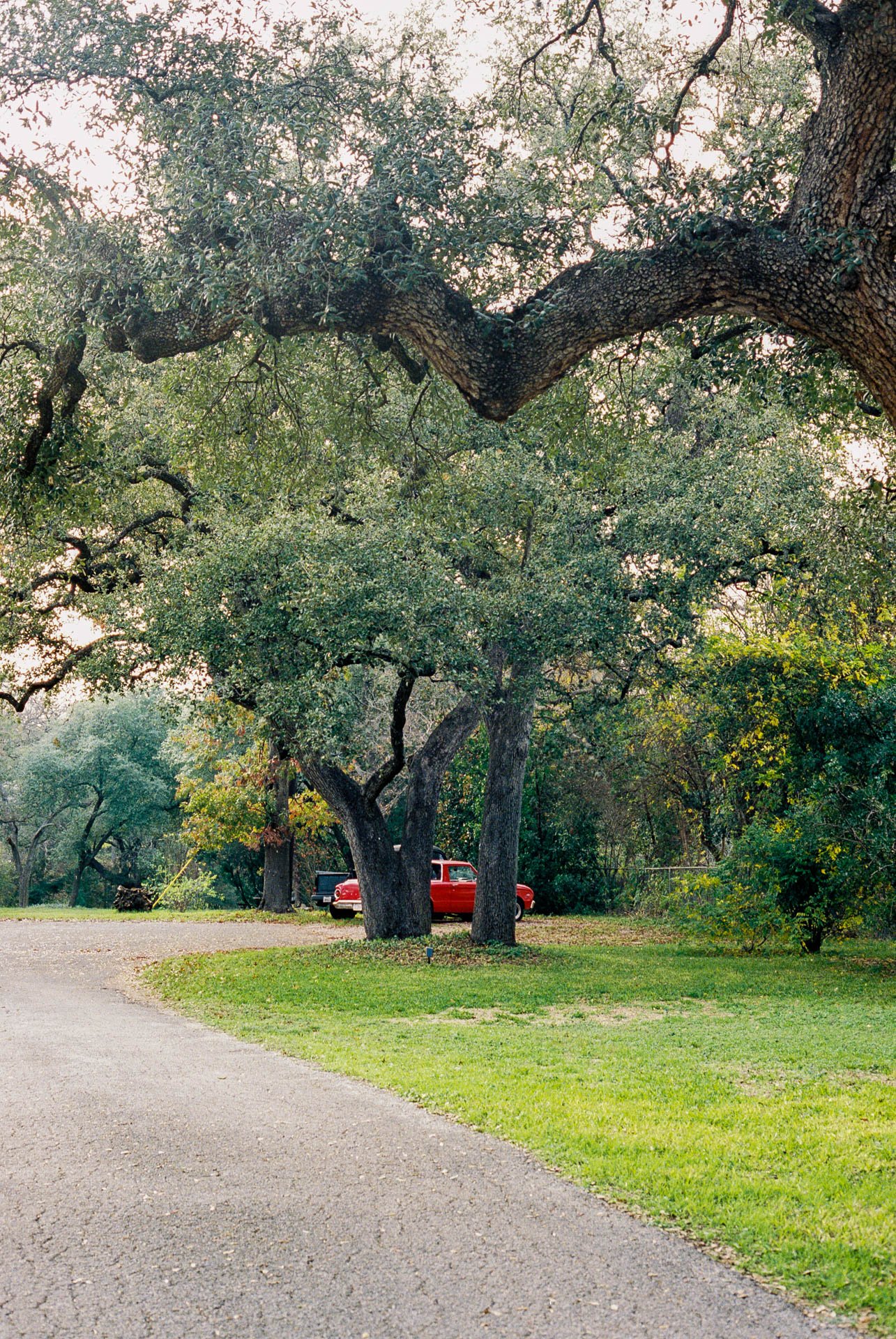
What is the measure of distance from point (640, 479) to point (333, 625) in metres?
4.65

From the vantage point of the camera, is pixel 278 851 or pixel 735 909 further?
pixel 278 851

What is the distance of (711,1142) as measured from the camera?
212 inches

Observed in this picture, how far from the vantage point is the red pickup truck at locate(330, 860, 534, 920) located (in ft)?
80.7

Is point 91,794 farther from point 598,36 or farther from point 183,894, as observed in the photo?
point 598,36

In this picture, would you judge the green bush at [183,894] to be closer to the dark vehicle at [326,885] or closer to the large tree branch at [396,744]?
the dark vehicle at [326,885]

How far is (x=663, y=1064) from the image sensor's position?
772 centimetres

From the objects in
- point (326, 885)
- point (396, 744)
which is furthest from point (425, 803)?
point (326, 885)

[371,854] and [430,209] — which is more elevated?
[430,209]

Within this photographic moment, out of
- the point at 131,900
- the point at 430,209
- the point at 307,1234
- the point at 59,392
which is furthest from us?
the point at 131,900

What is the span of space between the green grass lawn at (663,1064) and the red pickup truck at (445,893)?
7.91 metres

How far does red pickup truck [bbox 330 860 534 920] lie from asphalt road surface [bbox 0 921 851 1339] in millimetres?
17813

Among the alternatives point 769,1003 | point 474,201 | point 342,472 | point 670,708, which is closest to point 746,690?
point 670,708

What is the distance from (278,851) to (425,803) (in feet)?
34.4

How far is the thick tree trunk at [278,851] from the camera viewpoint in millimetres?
27031
